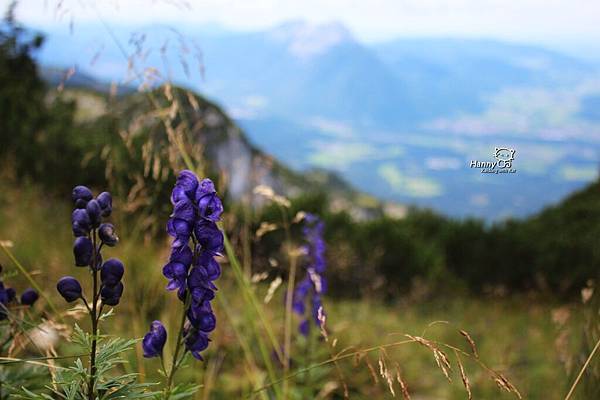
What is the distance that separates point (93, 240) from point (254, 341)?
12.0ft

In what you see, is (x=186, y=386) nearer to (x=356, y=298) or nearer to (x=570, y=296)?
(x=356, y=298)

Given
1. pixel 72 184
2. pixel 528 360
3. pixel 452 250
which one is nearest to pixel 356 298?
pixel 528 360

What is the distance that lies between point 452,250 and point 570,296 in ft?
11.6

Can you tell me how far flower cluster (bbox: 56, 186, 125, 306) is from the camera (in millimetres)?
1227

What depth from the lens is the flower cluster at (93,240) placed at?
4.02ft

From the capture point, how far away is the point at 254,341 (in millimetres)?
4770

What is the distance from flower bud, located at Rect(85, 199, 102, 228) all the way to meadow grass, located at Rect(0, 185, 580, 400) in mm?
684

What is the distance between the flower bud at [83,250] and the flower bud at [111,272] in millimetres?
39

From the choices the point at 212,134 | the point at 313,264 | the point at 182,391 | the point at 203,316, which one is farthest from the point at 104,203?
the point at 212,134

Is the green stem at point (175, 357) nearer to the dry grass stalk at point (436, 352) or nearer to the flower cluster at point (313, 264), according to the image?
the dry grass stalk at point (436, 352)

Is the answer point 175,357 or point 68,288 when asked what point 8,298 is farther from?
point 175,357

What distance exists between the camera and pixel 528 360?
684cm

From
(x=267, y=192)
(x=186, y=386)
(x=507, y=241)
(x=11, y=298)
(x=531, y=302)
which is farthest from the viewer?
(x=507, y=241)

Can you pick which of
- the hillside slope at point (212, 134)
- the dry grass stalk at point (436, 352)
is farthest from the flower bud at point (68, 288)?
the hillside slope at point (212, 134)
